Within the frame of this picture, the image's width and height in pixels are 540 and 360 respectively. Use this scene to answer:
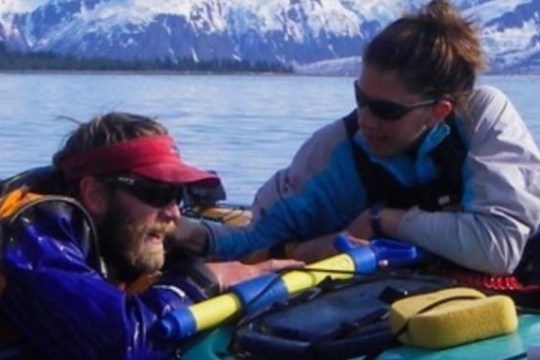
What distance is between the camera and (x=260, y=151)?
1473 centimetres

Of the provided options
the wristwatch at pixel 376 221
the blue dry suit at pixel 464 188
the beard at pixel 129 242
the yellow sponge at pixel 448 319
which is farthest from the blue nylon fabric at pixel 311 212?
the yellow sponge at pixel 448 319

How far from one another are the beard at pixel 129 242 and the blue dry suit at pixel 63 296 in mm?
86

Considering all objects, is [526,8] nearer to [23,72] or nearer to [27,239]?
[23,72]

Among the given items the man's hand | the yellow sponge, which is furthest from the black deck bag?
the man's hand

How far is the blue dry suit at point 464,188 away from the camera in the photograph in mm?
4699

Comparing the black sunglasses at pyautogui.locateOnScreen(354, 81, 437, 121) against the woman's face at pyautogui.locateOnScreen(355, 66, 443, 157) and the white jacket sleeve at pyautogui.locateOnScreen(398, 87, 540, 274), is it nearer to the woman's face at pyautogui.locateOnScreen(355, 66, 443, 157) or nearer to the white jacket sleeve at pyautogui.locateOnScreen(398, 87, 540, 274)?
the woman's face at pyautogui.locateOnScreen(355, 66, 443, 157)

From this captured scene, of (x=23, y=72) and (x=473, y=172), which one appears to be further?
(x=23, y=72)

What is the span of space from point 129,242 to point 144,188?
0.44 ft

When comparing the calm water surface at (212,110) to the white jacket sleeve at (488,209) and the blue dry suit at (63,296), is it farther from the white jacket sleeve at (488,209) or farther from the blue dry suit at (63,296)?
the blue dry suit at (63,296)

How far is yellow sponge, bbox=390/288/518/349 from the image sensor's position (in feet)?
13.1

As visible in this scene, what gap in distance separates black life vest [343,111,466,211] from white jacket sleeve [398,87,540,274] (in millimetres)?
39


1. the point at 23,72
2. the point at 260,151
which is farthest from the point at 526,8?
the point at 260,151

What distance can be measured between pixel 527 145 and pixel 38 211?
4.56ft

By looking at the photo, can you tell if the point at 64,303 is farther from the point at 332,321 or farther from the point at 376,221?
the point at 376,221
